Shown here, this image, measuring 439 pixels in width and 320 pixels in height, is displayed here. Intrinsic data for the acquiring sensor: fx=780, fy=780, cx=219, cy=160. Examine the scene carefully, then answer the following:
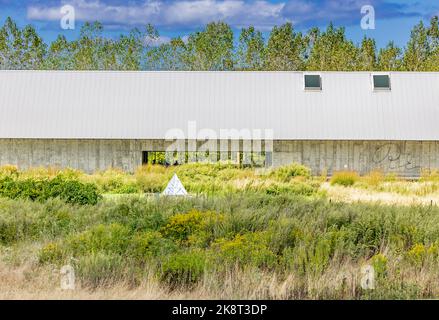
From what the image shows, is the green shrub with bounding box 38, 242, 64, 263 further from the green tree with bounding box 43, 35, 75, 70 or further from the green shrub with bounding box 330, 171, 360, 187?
the green tree with bounding box 43, 35, 75, 70

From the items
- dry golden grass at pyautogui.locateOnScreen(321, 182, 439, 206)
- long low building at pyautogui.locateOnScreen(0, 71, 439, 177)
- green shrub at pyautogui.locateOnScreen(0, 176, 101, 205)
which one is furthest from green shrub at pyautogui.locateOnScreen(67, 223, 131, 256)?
long low building at pyautogui.locateOnScreen(0, 71, 439, 177)

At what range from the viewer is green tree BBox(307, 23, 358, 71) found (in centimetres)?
5191

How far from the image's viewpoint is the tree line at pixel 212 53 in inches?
2034

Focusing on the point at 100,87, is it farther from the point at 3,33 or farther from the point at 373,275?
the point at 373,275

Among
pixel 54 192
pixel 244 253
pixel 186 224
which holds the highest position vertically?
pixel 54 192

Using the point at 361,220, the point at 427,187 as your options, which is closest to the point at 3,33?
the point at 427,187

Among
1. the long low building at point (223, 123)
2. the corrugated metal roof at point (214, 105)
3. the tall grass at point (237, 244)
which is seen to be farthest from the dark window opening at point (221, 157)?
the tall grass at point (237, 244)

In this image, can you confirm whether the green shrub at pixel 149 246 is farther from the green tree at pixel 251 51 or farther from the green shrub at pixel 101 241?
the green tree at pixel 251 51

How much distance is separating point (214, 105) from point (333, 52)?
2135 cm

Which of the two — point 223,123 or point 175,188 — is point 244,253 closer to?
point 175,188

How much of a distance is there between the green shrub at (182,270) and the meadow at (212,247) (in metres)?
0.01

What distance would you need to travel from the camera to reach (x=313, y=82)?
35.4 m

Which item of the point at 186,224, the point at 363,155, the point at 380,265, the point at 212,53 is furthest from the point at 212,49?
the point at 380,265
